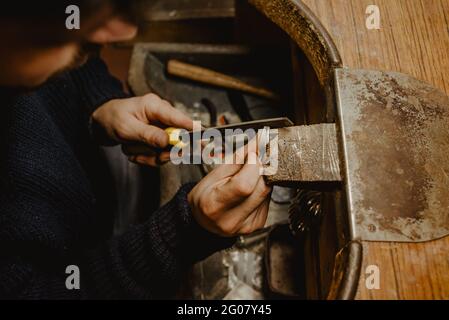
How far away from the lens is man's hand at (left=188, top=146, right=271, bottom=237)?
96 centimetres

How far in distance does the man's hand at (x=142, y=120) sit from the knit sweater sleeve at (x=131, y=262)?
1.09 ft

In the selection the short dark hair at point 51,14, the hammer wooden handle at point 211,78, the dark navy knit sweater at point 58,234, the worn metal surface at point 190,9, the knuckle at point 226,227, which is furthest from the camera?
the worn metal surface at point 190,9

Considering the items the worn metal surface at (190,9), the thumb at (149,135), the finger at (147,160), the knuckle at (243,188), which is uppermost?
the worn metal surface at (190,9)

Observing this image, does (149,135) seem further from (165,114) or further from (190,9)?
(190,9)

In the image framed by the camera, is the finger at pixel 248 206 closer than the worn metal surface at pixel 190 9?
Yes

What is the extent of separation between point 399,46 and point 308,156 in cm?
45

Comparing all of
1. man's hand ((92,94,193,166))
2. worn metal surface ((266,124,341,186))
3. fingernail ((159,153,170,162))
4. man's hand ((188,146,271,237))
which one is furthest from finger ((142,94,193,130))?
worn metal surface ((266,124,341,186))

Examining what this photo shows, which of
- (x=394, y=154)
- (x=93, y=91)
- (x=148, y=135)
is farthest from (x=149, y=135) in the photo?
(x=394, y=154)

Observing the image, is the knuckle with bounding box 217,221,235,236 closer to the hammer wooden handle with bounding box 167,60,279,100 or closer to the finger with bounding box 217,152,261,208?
the finger with bounding box 217,152,261,208

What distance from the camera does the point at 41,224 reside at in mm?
1243

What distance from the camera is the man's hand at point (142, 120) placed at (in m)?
1.48

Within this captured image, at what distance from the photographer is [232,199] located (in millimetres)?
1009

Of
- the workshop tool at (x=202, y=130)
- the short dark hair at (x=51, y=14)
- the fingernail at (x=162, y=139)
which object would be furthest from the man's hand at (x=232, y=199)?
the short dark hair at (x=51, y=14)

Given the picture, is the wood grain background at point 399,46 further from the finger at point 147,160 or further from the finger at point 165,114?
the finger at point 147,160
